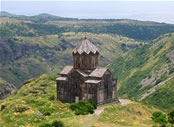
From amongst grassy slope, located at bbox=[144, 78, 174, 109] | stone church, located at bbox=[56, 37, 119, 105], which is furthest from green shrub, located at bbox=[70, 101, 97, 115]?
grassy slope, located at bbox=[144, 78, 174, 109]

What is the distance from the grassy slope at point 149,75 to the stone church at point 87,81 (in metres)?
46.9

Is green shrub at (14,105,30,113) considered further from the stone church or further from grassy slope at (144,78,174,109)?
grassy slope at (144,78,174,109)

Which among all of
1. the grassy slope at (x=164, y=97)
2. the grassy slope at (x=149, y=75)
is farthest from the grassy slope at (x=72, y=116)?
the grassy slope at (x=149, y=75)

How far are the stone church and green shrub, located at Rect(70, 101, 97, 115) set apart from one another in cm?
297

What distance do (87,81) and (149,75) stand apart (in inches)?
4029

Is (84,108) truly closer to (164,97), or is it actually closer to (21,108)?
(21,108)

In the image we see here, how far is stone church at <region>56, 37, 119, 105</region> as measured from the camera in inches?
2069

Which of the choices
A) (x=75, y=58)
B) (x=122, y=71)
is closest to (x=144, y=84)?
(x=122, y=71)

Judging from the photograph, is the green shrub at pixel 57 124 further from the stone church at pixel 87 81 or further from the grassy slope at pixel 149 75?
the grassy slope at pixel 149 75

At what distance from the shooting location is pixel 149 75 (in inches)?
5915

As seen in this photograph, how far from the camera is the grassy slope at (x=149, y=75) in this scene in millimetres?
106938

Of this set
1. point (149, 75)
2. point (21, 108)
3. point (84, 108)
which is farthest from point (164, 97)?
point (21, 108)

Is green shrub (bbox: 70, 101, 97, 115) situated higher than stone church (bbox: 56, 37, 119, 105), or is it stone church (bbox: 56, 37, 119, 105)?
stone church (bbox: 56, 37, 119, 105)

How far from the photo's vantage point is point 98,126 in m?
37.2
